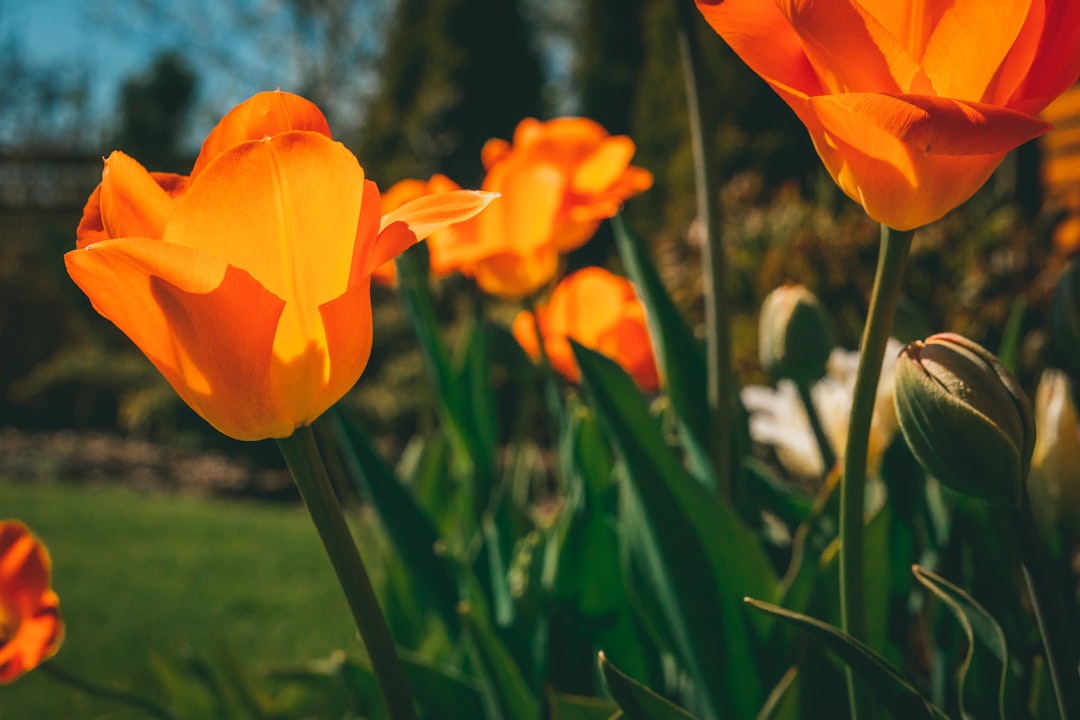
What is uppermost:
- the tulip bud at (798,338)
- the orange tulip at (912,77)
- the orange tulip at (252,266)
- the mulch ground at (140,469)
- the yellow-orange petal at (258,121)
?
the orange tulip at (912,77)

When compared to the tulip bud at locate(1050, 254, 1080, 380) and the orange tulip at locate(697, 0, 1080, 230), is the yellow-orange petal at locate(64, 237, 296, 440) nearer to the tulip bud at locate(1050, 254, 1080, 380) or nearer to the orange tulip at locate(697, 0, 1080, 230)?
the orange tulip at locate(697, 0, 1080, 230)

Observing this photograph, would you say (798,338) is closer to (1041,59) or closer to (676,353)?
(676,353)

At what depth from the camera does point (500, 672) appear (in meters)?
0.60

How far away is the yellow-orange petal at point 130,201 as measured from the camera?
1.16 feet

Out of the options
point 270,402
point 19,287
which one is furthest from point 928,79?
point 19,287

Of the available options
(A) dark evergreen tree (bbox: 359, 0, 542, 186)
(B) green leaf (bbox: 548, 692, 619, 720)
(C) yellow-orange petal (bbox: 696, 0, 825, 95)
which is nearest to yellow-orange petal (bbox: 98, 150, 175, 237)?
(C) yellow-orange petal (bbox: 696, 0, 825, 95)

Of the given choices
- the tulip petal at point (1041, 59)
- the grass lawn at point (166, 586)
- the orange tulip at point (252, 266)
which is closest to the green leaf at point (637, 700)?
the orange tulip at point (252, 266)

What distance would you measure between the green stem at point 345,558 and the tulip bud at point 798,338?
0.39 metres

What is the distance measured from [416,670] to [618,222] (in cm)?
35

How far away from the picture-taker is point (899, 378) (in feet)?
1.18

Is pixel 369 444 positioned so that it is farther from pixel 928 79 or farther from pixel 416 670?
pixel 928 79

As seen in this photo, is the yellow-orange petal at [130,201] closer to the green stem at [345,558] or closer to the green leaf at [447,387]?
the green stem at [345,558]

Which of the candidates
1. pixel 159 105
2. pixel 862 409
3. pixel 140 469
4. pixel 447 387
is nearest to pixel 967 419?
pixel 862 409

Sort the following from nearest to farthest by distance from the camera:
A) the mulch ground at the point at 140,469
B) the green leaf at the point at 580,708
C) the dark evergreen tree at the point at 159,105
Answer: the green leaf at the point at 580,708 < the mulch ground at the point at 140,469 < the dark evergreen tree at the point at 159,105
